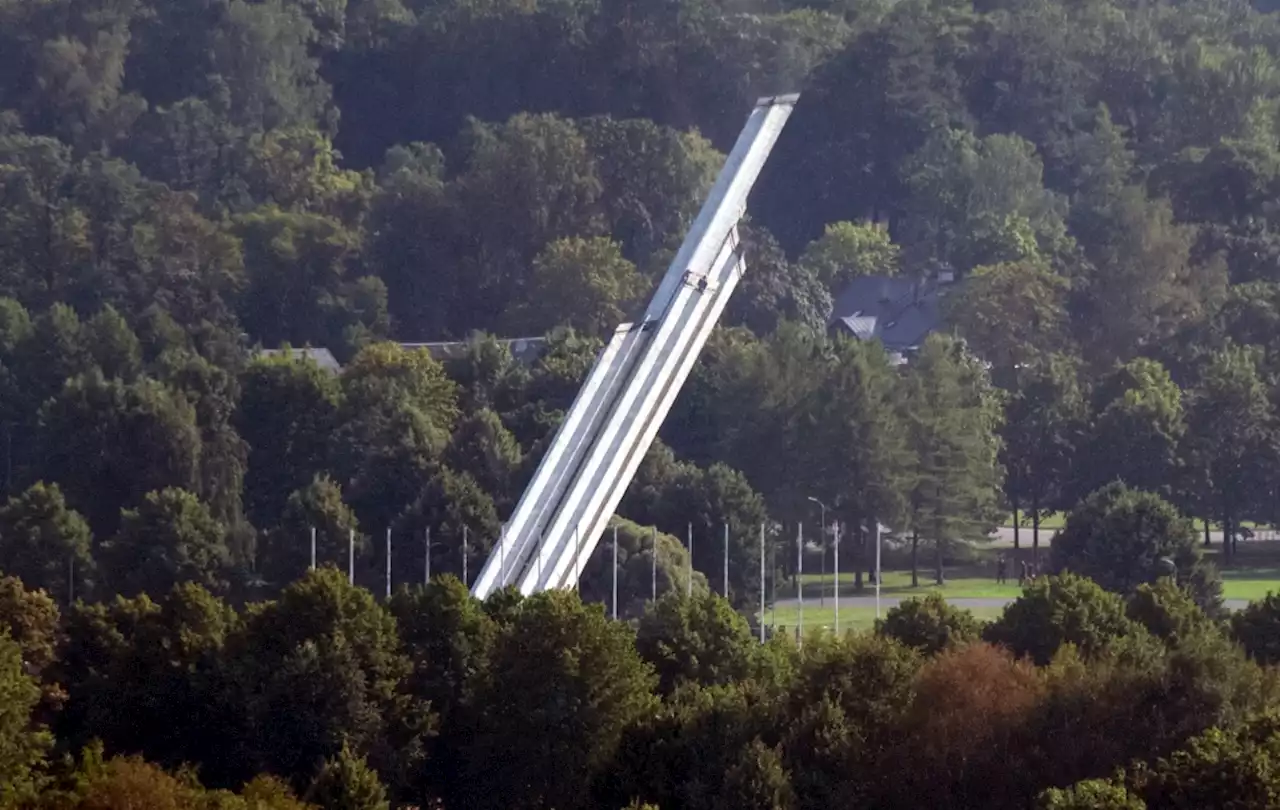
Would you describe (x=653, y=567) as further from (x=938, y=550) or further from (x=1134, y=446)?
(x=1134, y=446)

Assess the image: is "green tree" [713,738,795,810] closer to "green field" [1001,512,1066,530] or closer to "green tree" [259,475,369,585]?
"green tree" [259,475,369,585]

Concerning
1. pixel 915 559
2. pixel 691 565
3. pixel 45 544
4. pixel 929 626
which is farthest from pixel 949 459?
pixel 929 626

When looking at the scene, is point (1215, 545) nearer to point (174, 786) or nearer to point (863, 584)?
point (863, 584)

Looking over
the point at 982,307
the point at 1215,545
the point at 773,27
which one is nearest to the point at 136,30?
the point at 773,27

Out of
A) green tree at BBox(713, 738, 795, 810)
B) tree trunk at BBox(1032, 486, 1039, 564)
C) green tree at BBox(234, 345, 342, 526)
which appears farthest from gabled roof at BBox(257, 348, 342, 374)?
green tree at BBox(713, 738, 795, 810)

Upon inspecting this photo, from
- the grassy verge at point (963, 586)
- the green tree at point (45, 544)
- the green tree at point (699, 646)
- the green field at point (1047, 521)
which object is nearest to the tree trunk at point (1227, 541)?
the grassy verge at point (963, 586)
